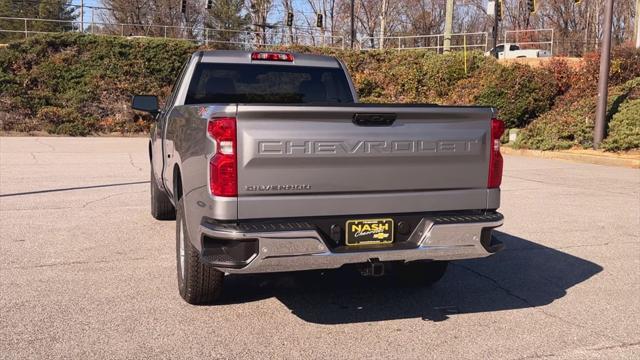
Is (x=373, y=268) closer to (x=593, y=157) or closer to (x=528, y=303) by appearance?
(x=528, y=303)

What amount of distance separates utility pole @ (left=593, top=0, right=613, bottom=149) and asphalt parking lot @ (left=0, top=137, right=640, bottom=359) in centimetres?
954

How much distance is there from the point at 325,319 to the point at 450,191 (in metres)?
1.32

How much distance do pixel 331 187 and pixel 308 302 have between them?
4.47 feet

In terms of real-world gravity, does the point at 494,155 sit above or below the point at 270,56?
below

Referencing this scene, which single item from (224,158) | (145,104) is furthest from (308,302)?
(145,104)

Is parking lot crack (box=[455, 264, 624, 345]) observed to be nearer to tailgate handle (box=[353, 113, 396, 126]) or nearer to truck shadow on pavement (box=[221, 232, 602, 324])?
truck shadow on pavement (box=[221, 232, 602, 324])

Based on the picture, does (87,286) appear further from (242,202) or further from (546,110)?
(546,110)

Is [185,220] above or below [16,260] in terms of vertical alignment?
above

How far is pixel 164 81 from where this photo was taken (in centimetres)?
2702

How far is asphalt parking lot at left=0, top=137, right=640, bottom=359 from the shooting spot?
4148mm

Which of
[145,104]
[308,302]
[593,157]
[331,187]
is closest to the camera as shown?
[331,187]

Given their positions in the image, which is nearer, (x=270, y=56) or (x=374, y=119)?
(x=374, y=119)

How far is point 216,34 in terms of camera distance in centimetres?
4928

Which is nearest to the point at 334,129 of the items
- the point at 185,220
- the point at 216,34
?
the point at 185,220
